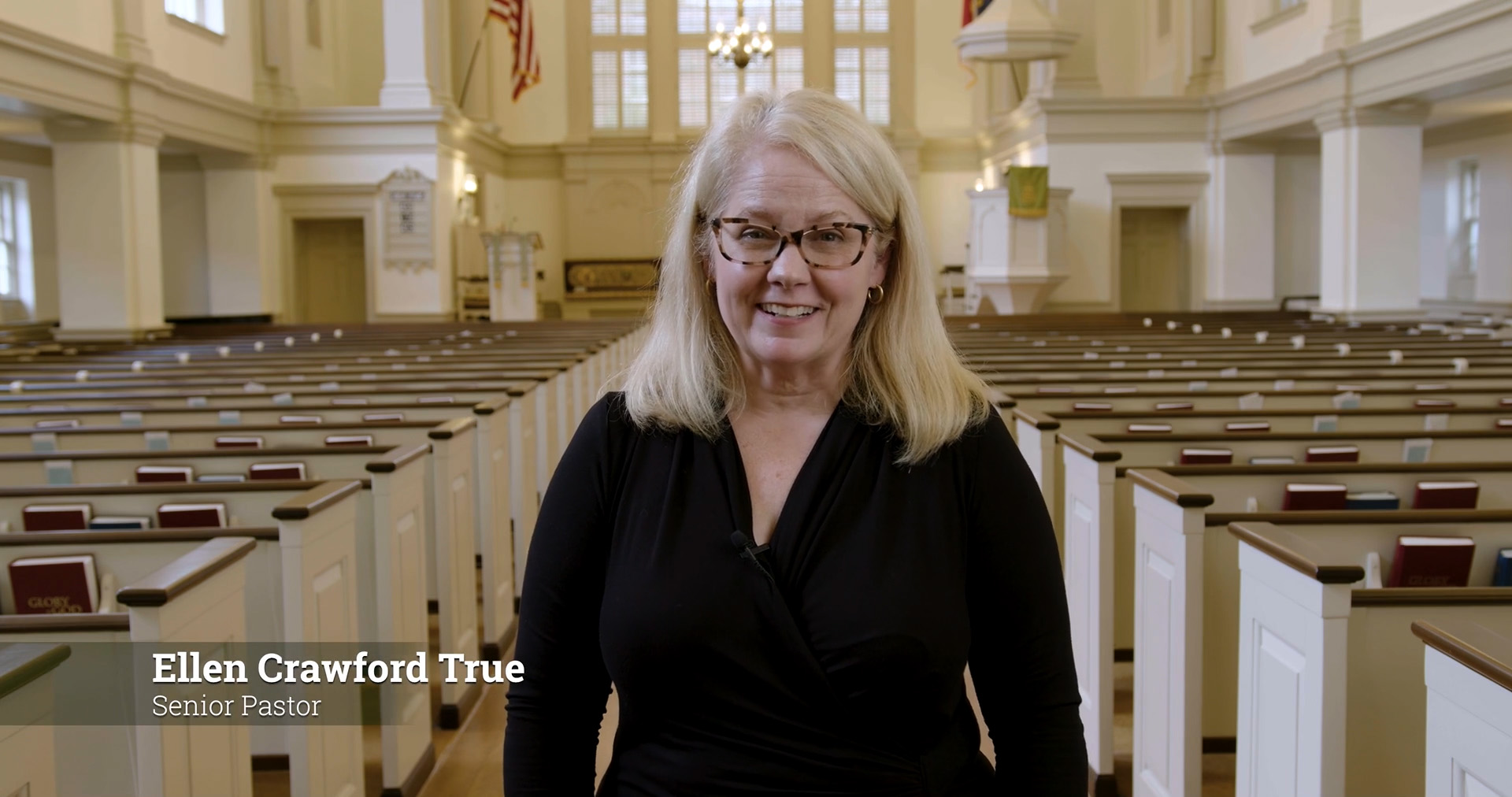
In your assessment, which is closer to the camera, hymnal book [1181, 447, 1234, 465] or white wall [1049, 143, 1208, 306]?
hymnal book [1181, 447, 1234, 465]

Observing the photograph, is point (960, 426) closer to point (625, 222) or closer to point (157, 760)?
point (157, 760)

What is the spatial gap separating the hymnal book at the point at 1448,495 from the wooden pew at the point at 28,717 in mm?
3855

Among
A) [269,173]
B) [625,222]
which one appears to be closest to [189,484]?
[269,173]

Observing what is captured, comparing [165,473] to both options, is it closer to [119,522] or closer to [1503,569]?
[119,522]

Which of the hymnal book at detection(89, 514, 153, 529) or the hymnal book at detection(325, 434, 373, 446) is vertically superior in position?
the hymnal book at detection(325, 434, 373, 446)

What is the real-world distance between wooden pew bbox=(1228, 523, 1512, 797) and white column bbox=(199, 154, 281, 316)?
16717mm

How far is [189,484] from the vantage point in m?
4.02

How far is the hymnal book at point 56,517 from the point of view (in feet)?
13.3

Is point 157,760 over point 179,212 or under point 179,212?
under

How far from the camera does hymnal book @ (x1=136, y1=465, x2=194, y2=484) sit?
15.6 ft

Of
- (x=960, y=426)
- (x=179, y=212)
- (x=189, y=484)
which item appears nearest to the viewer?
(x=960, y=426)

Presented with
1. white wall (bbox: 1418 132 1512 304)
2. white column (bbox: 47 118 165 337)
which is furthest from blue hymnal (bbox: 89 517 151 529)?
white wall (bbox: 1418 132 1512 304)

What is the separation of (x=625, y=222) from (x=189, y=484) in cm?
1989

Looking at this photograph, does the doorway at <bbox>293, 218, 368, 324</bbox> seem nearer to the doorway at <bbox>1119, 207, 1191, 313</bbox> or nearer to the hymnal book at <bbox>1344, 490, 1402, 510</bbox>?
the doorway at <bbox>1119, 207, 1191, 313</bbox>
